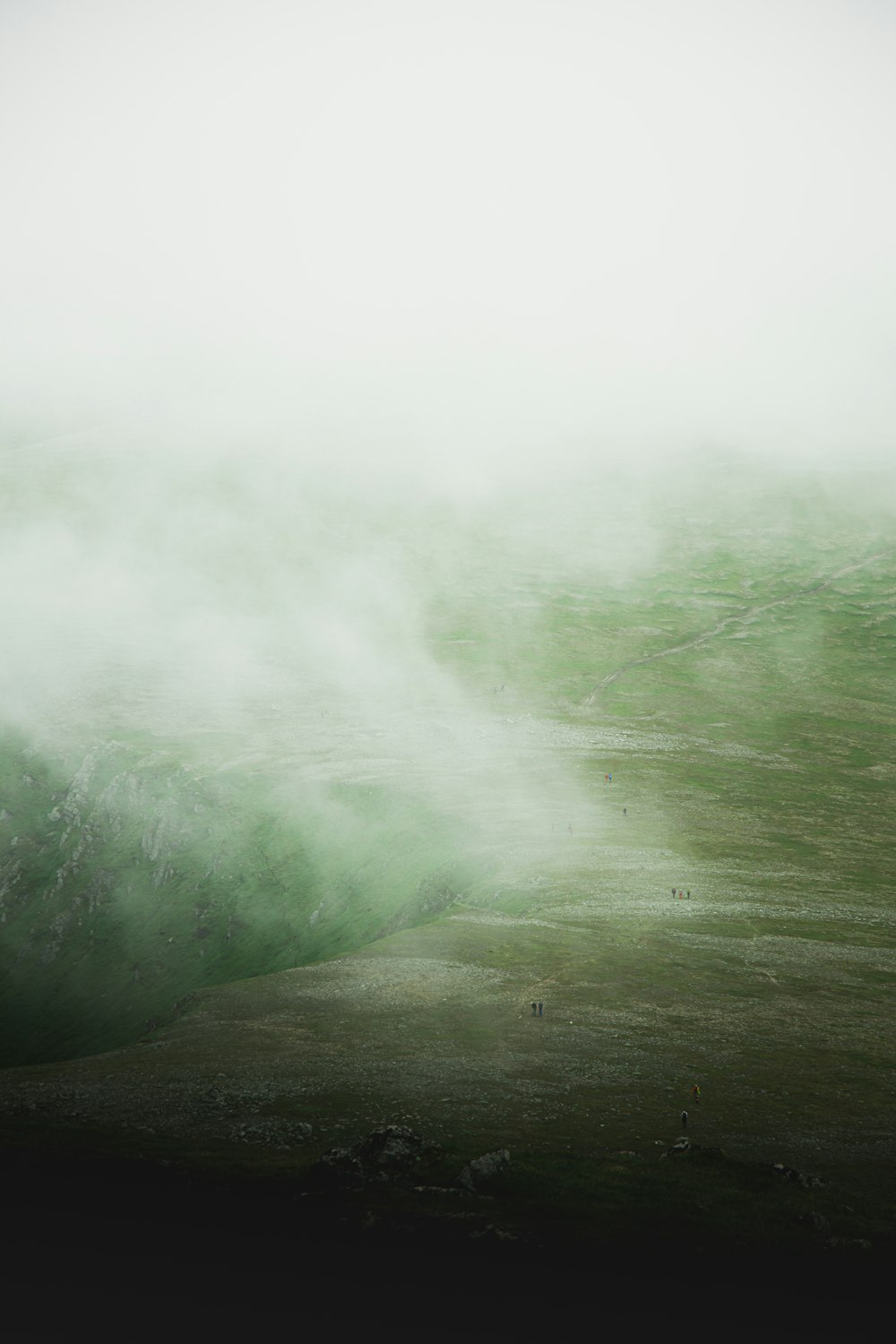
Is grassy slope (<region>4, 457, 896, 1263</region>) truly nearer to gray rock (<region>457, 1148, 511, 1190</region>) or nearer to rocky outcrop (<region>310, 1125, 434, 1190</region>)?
→ gray rock (<region>457, 1148, 511, 1190</region>)

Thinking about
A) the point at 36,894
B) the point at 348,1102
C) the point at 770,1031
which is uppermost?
the point at 36,894

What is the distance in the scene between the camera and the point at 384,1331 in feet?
105

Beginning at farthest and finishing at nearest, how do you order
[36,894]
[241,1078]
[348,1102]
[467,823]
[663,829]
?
[36,894], [467,823], [663,829], [241,1078], [348,1102]

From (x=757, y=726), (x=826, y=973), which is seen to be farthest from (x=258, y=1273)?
(x=757, y=726)

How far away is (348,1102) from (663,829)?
73.1 meters

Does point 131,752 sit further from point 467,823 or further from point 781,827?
point 781,827

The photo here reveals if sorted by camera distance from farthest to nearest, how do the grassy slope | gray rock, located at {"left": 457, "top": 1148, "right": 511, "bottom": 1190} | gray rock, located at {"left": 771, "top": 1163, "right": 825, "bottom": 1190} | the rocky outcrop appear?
the grassy slope
the rocky outcrop
gray rock, located at {"left": 457, "top": 1148, "right": 511, "bottom": 1190}
gray rock, located at {"left": 771, "top": 1163, "right": 825, "bottom": 1190}

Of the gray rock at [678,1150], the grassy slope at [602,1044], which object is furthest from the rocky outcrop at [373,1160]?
the gray rock at [678,1150]

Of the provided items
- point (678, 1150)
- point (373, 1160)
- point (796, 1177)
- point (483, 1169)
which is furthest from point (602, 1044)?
point (373, 1160)

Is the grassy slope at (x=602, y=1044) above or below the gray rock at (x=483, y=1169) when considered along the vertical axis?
above

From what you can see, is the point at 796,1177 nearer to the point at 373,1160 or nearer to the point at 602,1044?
the point at 602,1044

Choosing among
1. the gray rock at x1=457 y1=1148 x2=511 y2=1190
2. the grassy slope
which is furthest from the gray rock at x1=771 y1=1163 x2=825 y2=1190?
the gray rock at x1=457 y1=1148 x2=511 y2=1190

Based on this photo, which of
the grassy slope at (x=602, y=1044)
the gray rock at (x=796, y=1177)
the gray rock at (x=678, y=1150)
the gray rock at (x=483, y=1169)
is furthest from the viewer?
the gray rock at (x=678, y=1150)

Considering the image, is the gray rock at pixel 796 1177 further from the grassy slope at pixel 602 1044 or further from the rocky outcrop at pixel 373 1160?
the rocky outcrop at pixel 373 1160
